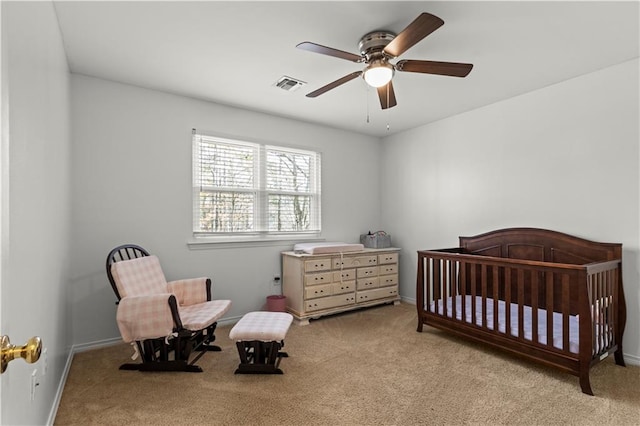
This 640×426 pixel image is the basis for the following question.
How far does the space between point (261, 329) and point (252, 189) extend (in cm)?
186

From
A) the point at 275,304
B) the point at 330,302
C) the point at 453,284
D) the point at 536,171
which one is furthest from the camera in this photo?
the point at 330,302

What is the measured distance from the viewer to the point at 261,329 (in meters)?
2.39

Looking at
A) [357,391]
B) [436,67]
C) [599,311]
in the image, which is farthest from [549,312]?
[436,67]

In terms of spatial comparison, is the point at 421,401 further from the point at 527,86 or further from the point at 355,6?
the point at 527,86

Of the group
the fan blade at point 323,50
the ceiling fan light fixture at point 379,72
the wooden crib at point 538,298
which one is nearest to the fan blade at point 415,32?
the ceiling fan light fixture at point 379,72

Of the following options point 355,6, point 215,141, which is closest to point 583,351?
point 355,6

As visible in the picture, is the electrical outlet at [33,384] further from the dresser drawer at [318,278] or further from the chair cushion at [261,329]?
the dresser drawer at [318,278]

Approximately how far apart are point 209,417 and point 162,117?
2667 mm

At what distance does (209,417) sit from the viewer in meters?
1.89

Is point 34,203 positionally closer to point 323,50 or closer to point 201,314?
point 201,314

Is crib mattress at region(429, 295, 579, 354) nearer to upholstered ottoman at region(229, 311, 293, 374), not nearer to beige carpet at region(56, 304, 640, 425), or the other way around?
beige carpet at region(56, 304, 640, 425)

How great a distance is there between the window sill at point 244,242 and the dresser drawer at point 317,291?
65 cm

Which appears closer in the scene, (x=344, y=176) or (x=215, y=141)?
(x=215, y=141)

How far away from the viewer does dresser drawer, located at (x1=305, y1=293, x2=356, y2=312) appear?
3.63m
